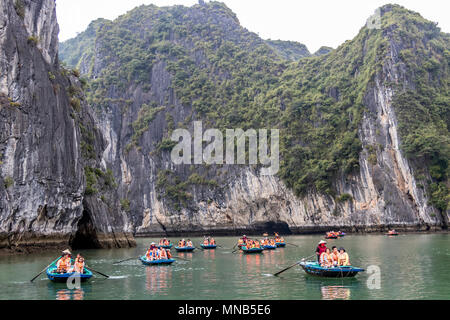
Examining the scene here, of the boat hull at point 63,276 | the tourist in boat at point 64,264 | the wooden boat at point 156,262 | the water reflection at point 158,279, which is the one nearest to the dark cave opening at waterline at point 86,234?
the wooden boat at point 156,262

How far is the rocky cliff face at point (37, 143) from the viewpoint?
2919 cm

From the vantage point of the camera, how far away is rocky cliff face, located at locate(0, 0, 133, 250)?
29188 millimetres

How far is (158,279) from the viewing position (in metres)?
20.8

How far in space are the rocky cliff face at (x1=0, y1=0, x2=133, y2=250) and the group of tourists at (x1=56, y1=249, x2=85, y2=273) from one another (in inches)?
387

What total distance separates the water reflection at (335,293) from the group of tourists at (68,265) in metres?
9.80

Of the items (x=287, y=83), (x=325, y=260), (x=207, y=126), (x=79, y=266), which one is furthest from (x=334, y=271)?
(x=287, y=83)

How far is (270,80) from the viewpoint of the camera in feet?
287

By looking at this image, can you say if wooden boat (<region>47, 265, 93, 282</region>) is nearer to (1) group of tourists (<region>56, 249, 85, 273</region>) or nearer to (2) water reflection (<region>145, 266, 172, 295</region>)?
(1) group of tourists (<region>56, 249, 85, 273</region>)

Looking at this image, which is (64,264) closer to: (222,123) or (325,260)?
(325,260)

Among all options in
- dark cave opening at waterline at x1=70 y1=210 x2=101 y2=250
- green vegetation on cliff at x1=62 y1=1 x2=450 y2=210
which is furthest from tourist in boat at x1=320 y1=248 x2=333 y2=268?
green vegetation on cliff at x1=62 y1=1 x2=450 y2=210

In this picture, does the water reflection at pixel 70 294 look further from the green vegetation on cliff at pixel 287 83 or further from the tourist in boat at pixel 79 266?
the green vegetation on cliff at pixel 287 83

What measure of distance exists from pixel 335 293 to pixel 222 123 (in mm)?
65399
